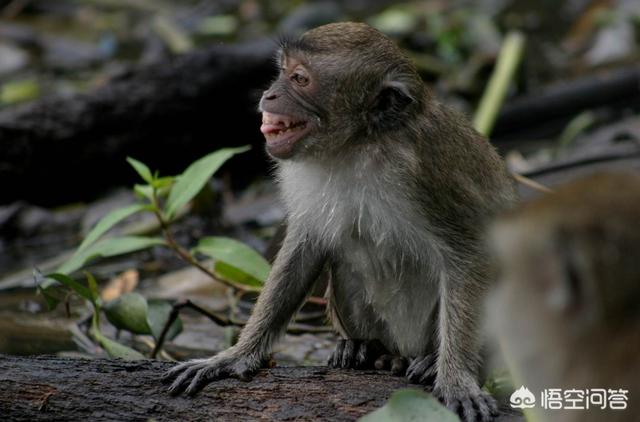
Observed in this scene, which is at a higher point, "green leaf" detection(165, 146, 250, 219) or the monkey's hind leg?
"green leaf" detection(165, 146, 250, 219)

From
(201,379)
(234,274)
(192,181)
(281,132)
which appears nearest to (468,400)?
(201,379)

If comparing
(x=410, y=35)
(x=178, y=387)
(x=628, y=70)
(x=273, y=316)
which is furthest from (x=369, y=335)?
(x=410, y=35)

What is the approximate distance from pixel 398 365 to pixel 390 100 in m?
1.29

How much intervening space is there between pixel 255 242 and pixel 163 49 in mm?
5172

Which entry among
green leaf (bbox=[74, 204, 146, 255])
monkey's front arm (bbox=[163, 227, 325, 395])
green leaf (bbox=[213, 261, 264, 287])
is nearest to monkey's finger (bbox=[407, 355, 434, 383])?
monkey's front arm (bbox=[163, 227, 325, 395])

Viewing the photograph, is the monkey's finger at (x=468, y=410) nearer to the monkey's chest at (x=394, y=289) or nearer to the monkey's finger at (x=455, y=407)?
the monkey's finger at (x=455, y=407)

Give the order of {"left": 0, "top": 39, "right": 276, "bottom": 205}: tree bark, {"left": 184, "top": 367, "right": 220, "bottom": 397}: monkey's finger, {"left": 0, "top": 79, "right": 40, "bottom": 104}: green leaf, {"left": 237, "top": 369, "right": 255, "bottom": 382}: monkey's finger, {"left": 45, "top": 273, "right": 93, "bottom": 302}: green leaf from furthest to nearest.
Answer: {"left": 0, "top": 79, "right": 40, "bottom": 104}: green leaf → {"left": 0, "top": 39, "right": 276, "bottom": 205}: tree bark → {"left": 45, "top": 273, "right": 93, "bottom": 302}: green leaf → {"left": 237, "top": 369, "right": 255, "bottom": 382}: monkey's finger → {"left": 184, "top": 367, "right": 220, "bottom": 397}: monkey's finger

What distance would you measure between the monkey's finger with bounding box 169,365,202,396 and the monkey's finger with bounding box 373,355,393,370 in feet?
3.05

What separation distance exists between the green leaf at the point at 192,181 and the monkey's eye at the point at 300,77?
0.66m

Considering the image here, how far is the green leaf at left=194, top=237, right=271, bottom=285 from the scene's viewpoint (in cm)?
616

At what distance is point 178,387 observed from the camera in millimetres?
4609

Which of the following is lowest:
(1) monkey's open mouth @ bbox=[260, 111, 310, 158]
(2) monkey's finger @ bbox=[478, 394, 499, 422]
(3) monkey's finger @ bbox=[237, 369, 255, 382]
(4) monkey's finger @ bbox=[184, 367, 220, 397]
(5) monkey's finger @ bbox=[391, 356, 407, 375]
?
(2) monkey's finger @ bbox=[478, 394, 499, 422]

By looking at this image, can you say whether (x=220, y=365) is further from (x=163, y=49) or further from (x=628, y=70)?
(x=163, y=49)

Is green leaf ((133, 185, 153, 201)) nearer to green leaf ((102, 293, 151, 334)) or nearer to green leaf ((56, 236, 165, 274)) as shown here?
green leaf ((56, 236, 165, 274))
